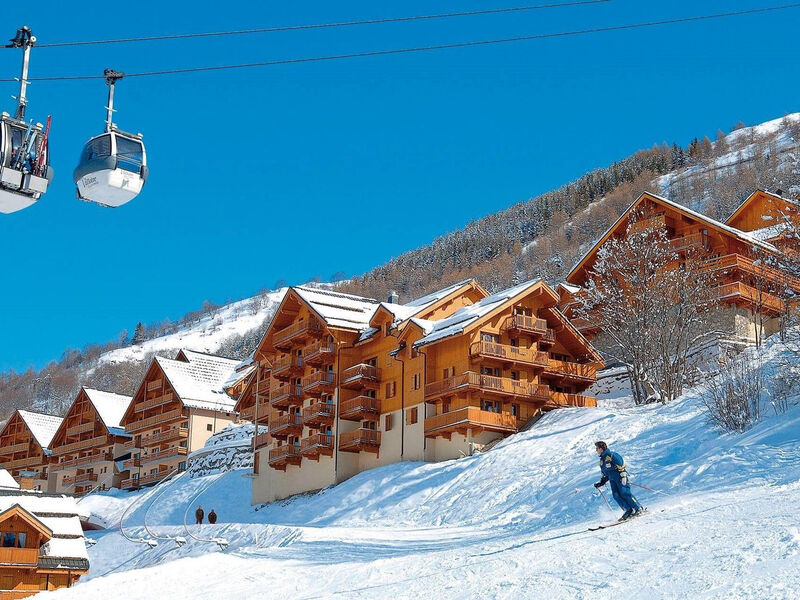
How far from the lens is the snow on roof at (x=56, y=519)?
45.0 m

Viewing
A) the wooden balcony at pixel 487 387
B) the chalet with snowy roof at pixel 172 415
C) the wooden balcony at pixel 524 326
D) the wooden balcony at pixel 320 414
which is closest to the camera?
the wooden balcony at pixel 487 387

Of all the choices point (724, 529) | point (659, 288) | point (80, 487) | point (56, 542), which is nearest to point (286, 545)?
point (724, 529)

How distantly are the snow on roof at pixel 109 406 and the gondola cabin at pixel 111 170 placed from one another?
232 feet

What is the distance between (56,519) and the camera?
151ft

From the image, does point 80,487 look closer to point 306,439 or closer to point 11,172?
point 306,439

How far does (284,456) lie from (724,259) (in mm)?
24487

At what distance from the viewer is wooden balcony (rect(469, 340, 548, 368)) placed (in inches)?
1868

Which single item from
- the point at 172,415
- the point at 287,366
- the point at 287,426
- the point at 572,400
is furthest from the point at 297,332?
the point at 172,415

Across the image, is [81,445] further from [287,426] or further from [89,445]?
[287,426]

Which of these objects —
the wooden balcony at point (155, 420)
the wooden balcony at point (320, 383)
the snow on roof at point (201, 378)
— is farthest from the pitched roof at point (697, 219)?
the wooden balcony at point (155, 420)

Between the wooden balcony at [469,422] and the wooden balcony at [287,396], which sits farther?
the wooden balcony at [287,396]

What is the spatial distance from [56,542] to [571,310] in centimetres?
2829

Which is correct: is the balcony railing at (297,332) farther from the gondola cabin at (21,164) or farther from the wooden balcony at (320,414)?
the gondola cabin at (21,164)

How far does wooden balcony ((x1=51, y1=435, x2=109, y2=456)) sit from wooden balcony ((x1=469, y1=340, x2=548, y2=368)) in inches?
1929
